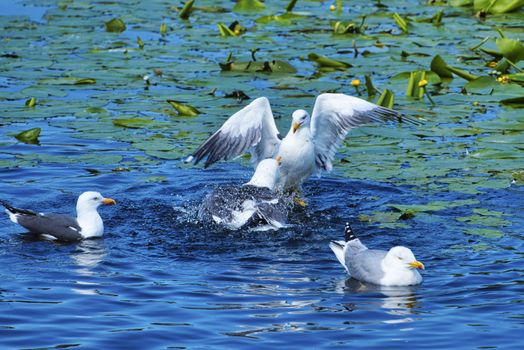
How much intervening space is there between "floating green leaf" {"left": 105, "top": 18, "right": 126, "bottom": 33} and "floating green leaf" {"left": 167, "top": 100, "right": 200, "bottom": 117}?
4.48 meters

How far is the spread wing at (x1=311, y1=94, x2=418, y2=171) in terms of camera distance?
1147 cm

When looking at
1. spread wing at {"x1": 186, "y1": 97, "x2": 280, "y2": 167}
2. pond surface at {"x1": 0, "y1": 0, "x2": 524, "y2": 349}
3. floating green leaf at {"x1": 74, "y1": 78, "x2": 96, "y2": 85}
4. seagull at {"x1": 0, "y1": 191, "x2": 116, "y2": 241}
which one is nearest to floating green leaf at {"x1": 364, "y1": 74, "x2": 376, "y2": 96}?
pond surface at {"x1": 0, "y1": 0, "x2": 524, "y2": 349}

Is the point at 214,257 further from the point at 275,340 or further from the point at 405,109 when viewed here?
the point at 405,109

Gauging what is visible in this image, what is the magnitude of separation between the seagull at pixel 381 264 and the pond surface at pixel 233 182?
0.33ft

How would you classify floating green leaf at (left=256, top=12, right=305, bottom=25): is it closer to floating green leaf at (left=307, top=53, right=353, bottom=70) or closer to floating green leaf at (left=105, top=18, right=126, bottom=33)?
floating green leaf at (left=105, top=18, right=126, bottom=33)

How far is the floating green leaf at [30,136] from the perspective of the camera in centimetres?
1234

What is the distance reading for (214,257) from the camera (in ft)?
30.1

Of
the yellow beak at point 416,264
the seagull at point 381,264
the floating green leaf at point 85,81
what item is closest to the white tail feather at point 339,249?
the seagull at point 381,264

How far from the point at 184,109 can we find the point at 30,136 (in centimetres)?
193

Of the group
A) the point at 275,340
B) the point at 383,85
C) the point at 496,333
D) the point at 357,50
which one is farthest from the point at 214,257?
the point at 357,50

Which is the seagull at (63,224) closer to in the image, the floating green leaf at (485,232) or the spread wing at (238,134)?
the spread wing at (238,134)

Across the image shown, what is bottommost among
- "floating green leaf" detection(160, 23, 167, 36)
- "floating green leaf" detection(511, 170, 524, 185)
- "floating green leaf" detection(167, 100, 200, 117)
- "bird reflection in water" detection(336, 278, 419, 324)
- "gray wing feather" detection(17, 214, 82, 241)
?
"bird reflection in water" detection(336, 278, 419, 324)

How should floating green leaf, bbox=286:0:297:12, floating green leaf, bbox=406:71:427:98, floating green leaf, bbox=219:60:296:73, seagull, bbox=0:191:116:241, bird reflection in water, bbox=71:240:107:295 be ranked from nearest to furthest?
bird reflection in water, bbox=71:240:107:295 → seagull, bbox=0:191:116:241 → floating green leaf, bbox=406:71:427:98 → floating green leaf, bbox=219:60:296:73 → floating green leaf, bbox=286:0:297:12

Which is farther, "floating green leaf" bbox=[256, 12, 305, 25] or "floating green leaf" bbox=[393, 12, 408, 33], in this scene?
Answer: "floating green leaf" bbox=[256, 12, 305, 25]
